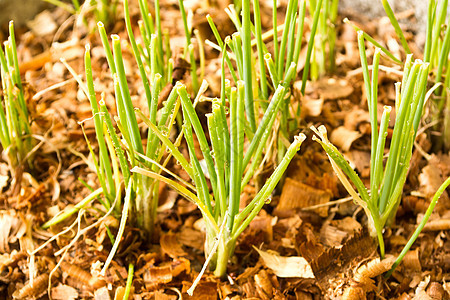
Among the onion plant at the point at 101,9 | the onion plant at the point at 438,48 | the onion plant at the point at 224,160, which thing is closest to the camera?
the onion plant at the point at 224,160

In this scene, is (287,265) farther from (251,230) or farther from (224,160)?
(224,160)

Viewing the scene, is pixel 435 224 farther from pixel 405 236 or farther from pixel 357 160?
pixel 357 160

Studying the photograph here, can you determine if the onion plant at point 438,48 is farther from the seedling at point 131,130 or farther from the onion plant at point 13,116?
the onion plant at point 13,116

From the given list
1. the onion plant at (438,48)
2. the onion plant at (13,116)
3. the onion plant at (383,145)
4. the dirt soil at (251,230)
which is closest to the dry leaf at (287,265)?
the dirt soil at (251,230)

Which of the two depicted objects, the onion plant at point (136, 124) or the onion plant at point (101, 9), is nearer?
the onion plant at point (136, 124)

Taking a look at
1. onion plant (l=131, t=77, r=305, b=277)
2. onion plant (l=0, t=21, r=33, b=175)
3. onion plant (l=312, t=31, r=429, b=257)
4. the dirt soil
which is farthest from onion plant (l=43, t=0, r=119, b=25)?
onion plant (l=312, t=31, r=429, b=257)

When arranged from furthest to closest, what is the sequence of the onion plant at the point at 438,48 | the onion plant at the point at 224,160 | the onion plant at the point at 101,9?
1. the onion plant at the point at 101,9
2. the onion plant at the point at 438,48
3. the onion plant at the point at 224,160

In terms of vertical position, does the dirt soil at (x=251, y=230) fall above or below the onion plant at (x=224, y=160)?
below

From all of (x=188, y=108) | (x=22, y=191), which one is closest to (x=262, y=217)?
(x=188, y=108)

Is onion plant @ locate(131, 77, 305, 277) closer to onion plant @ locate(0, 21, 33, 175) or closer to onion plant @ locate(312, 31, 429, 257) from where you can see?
onion plant @ locate(312, 31, 429, 257)
